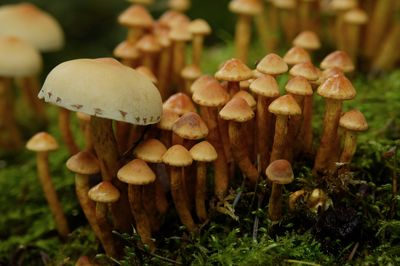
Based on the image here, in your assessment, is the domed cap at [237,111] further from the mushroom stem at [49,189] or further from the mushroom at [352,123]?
the mushroom stem at [49,189]

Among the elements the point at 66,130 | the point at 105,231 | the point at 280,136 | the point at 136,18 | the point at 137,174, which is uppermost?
the point at 136,18

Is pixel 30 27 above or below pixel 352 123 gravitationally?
above

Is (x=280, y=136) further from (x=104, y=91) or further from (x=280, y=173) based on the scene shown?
(x=104, y=91)

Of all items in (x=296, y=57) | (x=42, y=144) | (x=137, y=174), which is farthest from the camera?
(x=42, y=144)

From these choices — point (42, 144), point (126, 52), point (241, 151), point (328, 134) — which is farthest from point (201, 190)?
point (126, 52)

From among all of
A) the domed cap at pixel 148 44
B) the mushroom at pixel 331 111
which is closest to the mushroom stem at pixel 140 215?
the mushroom at pixel 331 111

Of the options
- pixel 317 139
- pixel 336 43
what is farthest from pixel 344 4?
pixel 317 139

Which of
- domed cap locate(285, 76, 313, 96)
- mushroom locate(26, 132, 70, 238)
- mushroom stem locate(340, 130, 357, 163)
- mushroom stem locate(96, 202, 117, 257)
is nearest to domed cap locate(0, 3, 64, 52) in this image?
mushroom locate(26, 132, 70, 238)

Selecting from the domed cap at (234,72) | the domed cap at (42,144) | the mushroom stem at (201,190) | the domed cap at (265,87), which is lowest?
the mushroom stem at (201,190)
